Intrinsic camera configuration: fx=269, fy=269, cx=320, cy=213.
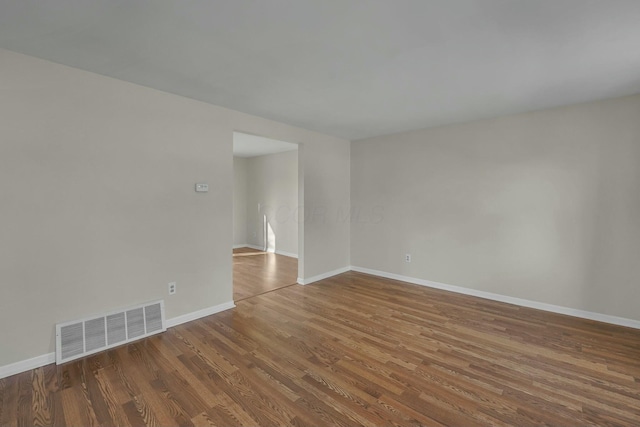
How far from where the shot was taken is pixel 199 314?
3.01 meters

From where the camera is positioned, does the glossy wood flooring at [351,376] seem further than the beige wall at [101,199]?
No

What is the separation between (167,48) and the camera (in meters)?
1.93

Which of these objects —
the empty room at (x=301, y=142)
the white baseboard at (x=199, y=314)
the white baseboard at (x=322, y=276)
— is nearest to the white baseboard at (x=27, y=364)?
the empty room at (x=301, y=142)

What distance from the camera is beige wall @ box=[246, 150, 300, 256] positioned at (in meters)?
6.36

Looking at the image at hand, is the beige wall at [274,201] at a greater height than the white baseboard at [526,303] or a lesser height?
greater

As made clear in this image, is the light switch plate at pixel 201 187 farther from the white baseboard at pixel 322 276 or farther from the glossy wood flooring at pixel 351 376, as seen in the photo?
the white baseboard at pixel 322 276

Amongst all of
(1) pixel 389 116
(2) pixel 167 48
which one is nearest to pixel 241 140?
(1) pixel 389 116

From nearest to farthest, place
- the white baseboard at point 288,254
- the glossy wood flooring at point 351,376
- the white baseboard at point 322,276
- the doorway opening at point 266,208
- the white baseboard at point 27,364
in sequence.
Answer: the glossy wood flooring at point 351,376, the white baseboard at point 27,364, the white baseboard at point 322,276, the doorway opening at point 266,208, the white baseboard at point 288,254

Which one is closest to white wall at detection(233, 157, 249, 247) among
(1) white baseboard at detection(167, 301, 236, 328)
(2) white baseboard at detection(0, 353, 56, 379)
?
(1) white baseboard at detection(167, 301, 236, 328)

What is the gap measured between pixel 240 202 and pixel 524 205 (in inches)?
245

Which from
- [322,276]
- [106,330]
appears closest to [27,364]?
[106,330]

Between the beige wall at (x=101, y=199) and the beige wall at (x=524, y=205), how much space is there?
2664mm

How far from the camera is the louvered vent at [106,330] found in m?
2.19

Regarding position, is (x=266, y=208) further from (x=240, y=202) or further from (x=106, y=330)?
(x=106, y=330)
